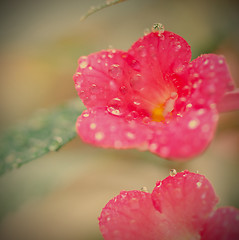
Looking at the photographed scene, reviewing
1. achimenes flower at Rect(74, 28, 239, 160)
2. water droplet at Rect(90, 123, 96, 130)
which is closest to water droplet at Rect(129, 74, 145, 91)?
achimenes flower at Rect(74, 28, 239, 160)

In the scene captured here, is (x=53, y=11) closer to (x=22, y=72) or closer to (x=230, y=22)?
(x=22, y=72)

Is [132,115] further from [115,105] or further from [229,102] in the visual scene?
[229,102]

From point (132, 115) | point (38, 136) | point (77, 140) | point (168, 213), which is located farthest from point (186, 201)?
point (77, 140)

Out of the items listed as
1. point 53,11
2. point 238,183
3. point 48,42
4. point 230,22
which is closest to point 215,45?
point 230,22

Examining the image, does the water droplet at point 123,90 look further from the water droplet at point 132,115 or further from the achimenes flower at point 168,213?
the achimenes flower at point 168,213

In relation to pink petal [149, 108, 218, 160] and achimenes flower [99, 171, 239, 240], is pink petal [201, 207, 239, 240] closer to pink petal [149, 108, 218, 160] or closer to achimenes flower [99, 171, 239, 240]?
achimenes flower [99, 171, 239, 240]

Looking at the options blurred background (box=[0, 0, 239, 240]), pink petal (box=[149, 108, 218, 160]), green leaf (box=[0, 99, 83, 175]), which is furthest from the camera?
blurred background (box=[0, 0, 239, 240])

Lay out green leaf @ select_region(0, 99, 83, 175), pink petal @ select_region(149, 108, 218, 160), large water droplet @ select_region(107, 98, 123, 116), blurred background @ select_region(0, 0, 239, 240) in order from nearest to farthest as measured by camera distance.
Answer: pink petal @ select_region(149, 108, 218, 160) → large water droplet @ select_region(107, 98, 123, 116) → green leaf @ select_region(0, 99, 83, 175) → blurred background @ select_region(0, 0, 239, 240)
